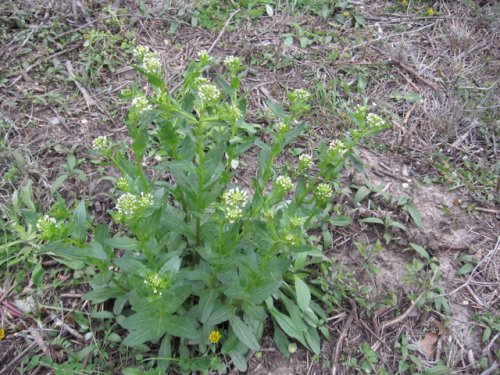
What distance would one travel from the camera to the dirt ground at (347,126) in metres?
3.17

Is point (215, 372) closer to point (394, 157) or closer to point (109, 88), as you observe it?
point (394, 157)

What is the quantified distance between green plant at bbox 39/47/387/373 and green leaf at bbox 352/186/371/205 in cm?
78

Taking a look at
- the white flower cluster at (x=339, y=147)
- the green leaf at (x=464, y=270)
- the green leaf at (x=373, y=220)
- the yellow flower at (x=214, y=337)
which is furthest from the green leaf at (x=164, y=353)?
the green leaf at (x=464, y=270)

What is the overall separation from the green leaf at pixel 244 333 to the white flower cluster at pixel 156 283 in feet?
2.45

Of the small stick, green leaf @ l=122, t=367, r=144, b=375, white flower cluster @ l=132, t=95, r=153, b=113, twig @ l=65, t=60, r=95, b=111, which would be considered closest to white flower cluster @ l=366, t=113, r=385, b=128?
white flower cluster @ l=132, t=95, r=153, b=113

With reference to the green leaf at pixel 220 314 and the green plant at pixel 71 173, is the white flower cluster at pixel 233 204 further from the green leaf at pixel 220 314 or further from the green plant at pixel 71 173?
the green plant at pixel 71 173

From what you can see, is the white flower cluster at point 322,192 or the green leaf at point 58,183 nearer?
the white flower cluster at point 322,192

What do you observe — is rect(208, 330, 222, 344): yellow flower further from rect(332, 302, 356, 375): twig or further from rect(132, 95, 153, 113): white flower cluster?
rect(132, 95, 153, 113): white flower cluster

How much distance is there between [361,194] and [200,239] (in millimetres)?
1570

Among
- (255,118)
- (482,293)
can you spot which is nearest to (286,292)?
(482,293)

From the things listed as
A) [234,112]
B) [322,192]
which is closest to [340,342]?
[322,192]

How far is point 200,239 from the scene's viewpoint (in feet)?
9.72

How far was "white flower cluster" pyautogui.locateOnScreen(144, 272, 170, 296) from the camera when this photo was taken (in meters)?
2.19

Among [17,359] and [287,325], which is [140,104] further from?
Answer: [17,359]
